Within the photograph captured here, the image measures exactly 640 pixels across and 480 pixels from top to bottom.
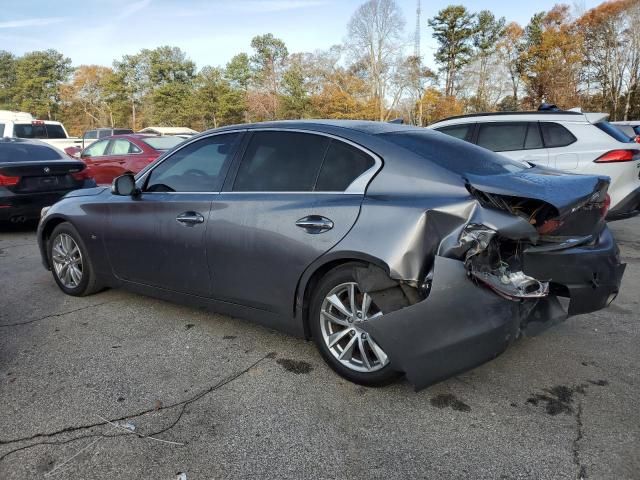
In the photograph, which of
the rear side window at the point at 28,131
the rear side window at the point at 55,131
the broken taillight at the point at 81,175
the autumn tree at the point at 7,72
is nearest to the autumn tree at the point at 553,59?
the rear side window at the point at 55,131

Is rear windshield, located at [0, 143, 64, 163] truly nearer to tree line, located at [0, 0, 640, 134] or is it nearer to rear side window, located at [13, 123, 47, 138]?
rear side window, located at [13, 123, 47, 138]

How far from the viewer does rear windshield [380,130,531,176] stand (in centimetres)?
283

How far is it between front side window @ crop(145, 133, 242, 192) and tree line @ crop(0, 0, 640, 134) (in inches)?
1731

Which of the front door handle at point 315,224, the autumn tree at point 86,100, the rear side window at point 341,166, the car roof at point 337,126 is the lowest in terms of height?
the front door handle at point 315,224

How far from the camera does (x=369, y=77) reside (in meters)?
52.2

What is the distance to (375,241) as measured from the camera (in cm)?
264

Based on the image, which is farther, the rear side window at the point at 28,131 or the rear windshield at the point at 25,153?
the rear side window at the point at 28,131

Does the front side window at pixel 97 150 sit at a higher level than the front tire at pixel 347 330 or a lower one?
higher

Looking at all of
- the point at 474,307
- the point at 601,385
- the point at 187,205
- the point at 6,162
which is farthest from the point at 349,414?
the point at 6,162

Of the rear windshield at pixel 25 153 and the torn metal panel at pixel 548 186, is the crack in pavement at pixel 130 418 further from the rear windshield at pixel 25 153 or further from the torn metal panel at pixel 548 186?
the rear windshield at pixel 25 153

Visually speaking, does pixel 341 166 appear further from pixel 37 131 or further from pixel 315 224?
pixel 37 131

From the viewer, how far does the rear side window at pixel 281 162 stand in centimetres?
314

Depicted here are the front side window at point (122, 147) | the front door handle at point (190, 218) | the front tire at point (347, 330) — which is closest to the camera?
the front tire at point (347, 330)

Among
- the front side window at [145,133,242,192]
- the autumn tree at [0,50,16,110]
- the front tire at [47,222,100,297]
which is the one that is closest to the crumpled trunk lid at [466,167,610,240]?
the front side window at [145,133,242,192]
